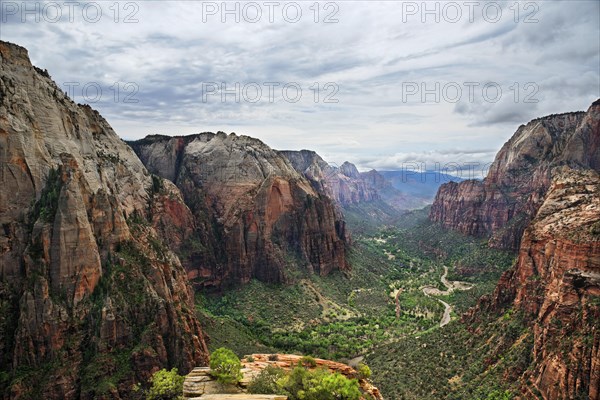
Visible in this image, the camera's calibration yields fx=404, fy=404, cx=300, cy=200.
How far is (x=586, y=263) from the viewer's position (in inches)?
2422

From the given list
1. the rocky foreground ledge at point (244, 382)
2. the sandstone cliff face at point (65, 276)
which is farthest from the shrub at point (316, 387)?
the sandstone cliff face at point (65, 276)

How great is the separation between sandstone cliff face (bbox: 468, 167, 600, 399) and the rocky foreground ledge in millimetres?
26631

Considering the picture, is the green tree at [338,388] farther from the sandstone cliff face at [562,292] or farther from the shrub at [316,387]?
the sandstone cliff face at [562,292]

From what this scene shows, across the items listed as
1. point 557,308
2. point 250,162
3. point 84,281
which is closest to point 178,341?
point 84,281

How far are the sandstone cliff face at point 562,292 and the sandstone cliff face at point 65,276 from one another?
2200 inches

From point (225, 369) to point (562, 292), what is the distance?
168 feet

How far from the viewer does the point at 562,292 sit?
61.2 m

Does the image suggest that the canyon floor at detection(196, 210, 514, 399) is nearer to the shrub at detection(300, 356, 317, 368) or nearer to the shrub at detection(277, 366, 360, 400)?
the shrub at detection(300, 356, 317, 368)

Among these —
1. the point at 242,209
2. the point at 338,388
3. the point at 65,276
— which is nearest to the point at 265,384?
the point at 338,388

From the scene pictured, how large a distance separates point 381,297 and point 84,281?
4267 inches

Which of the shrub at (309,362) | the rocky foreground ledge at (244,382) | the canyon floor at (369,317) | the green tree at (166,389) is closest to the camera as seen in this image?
the rocky foreground ledge at (244,382)

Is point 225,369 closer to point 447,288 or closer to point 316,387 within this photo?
point 316,387

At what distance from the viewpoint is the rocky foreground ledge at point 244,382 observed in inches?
1583

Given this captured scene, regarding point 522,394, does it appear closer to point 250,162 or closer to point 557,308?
point 557,308
